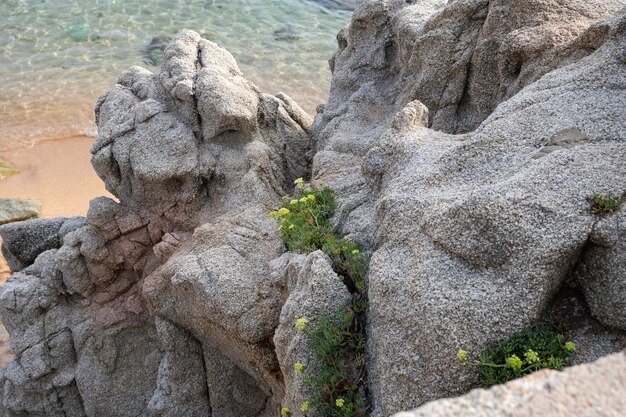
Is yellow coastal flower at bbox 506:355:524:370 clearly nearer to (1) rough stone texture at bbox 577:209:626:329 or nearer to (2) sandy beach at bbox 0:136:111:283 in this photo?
(1) rough stone texture at bbox 577:209:626:329

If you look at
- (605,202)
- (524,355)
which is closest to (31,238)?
(524,355)

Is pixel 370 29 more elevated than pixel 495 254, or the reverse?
pixel 495 254

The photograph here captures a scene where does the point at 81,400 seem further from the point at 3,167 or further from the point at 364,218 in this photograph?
the point at 3,167

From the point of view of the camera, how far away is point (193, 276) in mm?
6586

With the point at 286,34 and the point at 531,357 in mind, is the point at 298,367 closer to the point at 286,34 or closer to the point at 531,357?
the point at 531,357

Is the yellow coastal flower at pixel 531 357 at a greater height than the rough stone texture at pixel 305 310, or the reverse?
the yellow coastal flower at pixel 531 357

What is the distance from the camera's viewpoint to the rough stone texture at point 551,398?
229cm

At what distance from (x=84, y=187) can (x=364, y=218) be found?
11.2m

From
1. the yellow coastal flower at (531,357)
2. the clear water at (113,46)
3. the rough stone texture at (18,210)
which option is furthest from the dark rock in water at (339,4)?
the yellow coastal flower at (531,357)

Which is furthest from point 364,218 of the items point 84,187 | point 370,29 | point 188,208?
point 84,187

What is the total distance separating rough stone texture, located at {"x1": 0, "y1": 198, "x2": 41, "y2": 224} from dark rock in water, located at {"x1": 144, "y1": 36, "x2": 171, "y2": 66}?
8005 millimetres

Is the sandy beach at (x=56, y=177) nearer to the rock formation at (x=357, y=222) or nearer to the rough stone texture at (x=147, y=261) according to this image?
the rock formation at (x=357, y=222)

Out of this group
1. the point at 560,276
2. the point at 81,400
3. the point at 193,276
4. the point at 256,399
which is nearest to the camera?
the point at 560,276

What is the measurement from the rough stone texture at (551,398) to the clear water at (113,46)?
17063mm
